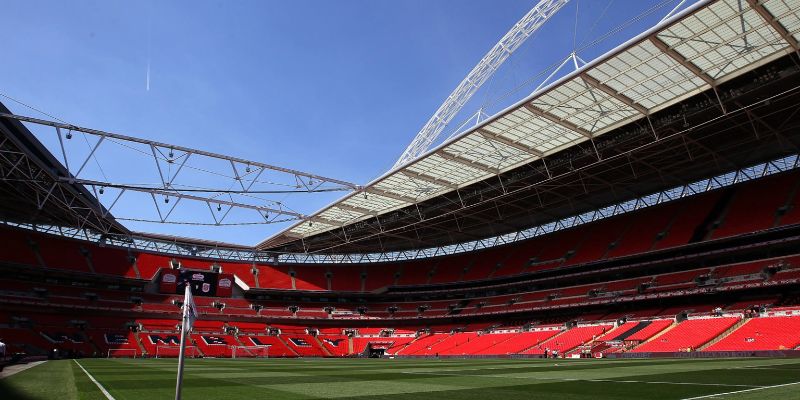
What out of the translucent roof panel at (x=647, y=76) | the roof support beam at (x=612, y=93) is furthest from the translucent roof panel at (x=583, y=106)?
the translucent roof panel at (x=647, y=76)

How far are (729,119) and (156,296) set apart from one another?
61.4 meters

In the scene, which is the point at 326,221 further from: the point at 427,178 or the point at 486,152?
the point at 486,152

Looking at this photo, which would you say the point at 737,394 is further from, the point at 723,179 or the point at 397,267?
the point at 397,267

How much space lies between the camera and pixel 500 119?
3194 centimetres

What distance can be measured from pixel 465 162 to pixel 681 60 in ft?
52.7

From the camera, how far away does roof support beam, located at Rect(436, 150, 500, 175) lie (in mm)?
36703

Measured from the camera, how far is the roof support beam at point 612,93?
27625 millimetres

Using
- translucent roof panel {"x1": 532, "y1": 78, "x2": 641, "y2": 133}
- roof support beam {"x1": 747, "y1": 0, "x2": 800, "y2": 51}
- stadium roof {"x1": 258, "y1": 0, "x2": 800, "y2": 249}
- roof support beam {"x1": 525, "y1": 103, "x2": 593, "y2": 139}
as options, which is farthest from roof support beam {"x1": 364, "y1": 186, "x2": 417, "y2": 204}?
roof support beam {"x1": 747, "y1": 0, "x2": 800, "y2": 51}

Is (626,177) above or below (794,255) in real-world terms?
above

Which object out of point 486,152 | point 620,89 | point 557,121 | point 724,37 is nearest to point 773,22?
point 724,37

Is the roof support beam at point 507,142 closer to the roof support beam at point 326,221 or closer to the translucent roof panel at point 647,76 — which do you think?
the translucent roof panel at point 647,76

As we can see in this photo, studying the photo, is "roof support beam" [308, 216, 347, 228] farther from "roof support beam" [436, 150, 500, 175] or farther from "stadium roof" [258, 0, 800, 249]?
"roof support beam" [436, 150, 500, 175]

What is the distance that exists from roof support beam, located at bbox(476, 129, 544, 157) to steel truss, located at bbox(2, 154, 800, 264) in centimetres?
2193

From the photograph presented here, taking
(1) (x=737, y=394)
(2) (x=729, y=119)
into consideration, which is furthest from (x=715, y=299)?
(1) (x=737, y=394)
